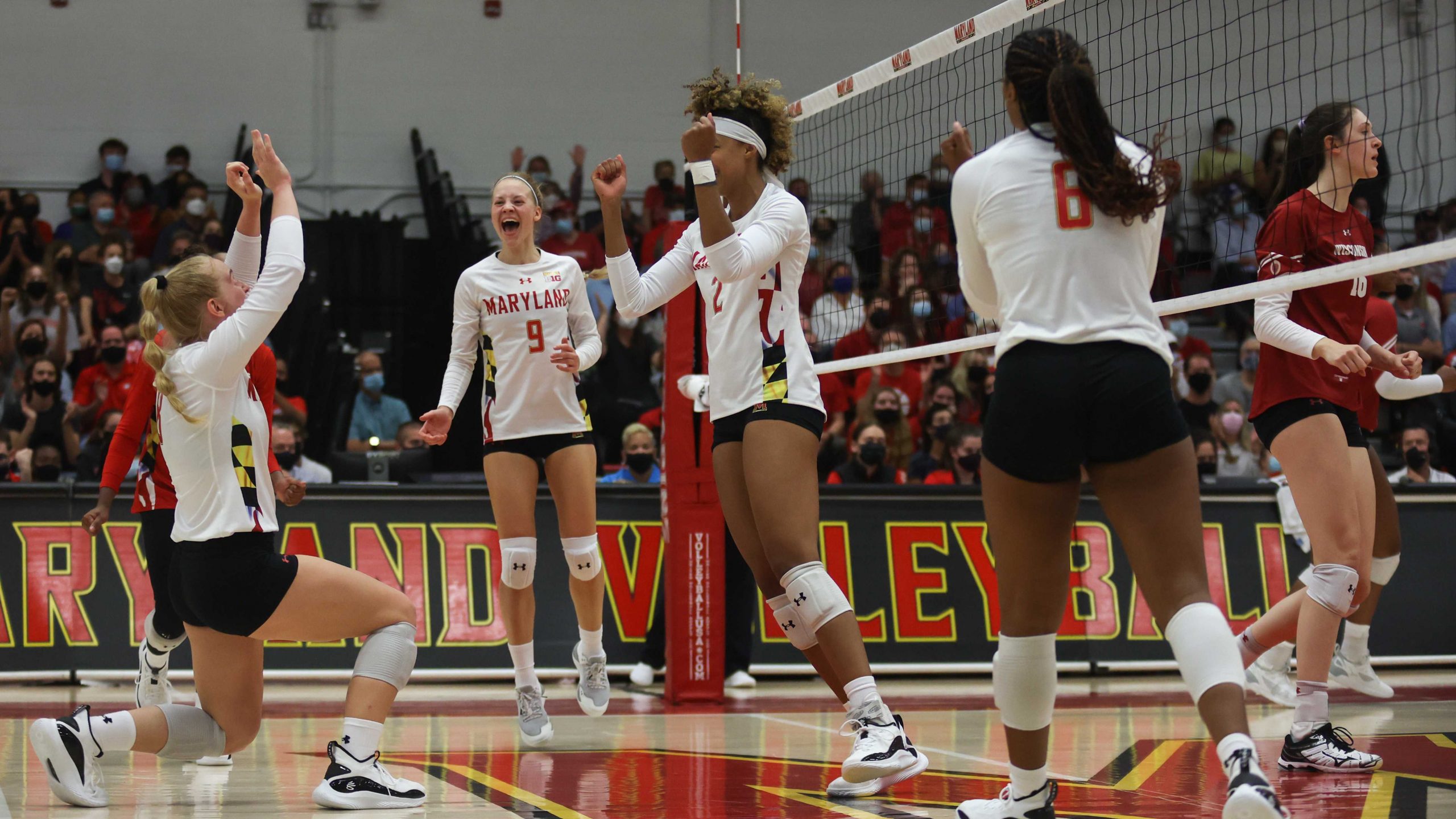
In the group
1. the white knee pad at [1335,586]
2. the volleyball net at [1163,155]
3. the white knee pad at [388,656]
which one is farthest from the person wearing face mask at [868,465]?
the white knee pad at [388,656]

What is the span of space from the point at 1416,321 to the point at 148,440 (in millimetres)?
11281

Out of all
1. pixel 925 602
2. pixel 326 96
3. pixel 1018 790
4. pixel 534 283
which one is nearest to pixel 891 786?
pixel 1018 790

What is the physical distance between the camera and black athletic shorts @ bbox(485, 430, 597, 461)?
235 inches

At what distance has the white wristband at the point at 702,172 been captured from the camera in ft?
13.5

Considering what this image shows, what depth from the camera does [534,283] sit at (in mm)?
6082

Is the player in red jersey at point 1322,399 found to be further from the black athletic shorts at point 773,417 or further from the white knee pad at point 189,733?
the white knee pad at point 189,733

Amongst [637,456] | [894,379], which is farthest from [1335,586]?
[894,379]

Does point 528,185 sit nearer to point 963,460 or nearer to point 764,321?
point 764,321

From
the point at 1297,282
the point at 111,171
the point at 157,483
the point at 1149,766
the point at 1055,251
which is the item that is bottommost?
the point at 1149,766

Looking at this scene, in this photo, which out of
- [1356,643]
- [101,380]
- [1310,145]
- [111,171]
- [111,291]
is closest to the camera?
[1310,145]

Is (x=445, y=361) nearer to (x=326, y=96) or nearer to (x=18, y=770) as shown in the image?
(x=326, y=96)

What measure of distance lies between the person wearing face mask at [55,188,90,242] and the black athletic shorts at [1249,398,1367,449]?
12.3 metres

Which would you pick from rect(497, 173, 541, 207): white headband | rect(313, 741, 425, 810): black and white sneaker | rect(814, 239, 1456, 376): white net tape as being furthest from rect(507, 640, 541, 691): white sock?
rect(814, 239, 1456, 376): white net tape

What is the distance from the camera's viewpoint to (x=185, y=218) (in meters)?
13.5
